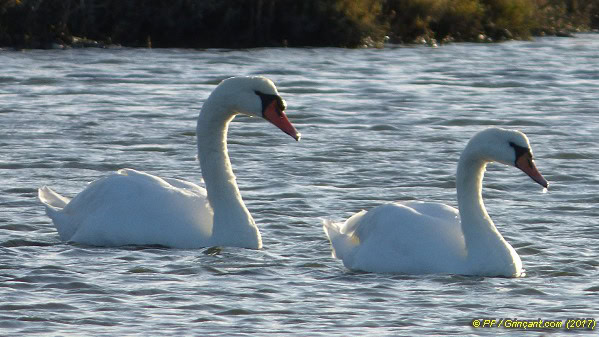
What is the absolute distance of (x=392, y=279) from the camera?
8.01 m

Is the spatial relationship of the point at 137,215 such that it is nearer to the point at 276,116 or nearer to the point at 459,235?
the point at 276,116

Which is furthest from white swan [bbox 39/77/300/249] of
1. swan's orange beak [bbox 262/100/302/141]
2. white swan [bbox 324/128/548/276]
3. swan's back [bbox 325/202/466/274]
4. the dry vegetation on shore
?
the dry vegetation on shore

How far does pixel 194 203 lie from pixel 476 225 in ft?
6.59

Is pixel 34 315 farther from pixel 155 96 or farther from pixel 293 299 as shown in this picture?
pixel 155 96

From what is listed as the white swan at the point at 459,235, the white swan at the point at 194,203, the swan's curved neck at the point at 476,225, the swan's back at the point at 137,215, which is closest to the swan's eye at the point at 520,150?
the white swan at the point at 459,235

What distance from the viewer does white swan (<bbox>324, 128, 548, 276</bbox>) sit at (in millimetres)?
8031

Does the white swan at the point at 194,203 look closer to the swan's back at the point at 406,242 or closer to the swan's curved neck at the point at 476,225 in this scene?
the swan's back at the point at 406,242

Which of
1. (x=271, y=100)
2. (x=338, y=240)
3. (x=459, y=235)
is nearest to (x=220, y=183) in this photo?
(x=271, y=100)

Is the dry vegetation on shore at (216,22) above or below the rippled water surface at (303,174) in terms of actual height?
above

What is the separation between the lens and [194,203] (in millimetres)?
9070

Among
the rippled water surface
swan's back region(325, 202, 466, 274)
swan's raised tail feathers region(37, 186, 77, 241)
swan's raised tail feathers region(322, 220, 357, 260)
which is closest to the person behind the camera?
the rippled water surface

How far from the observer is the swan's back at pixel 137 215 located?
8758 mm

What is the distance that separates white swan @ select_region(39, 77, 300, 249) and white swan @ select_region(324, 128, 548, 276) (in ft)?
2.79

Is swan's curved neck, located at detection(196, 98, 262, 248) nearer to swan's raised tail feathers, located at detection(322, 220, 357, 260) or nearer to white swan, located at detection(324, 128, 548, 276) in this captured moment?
swan's raised tail feathers, located at detection(322, 220, 357, 260)
